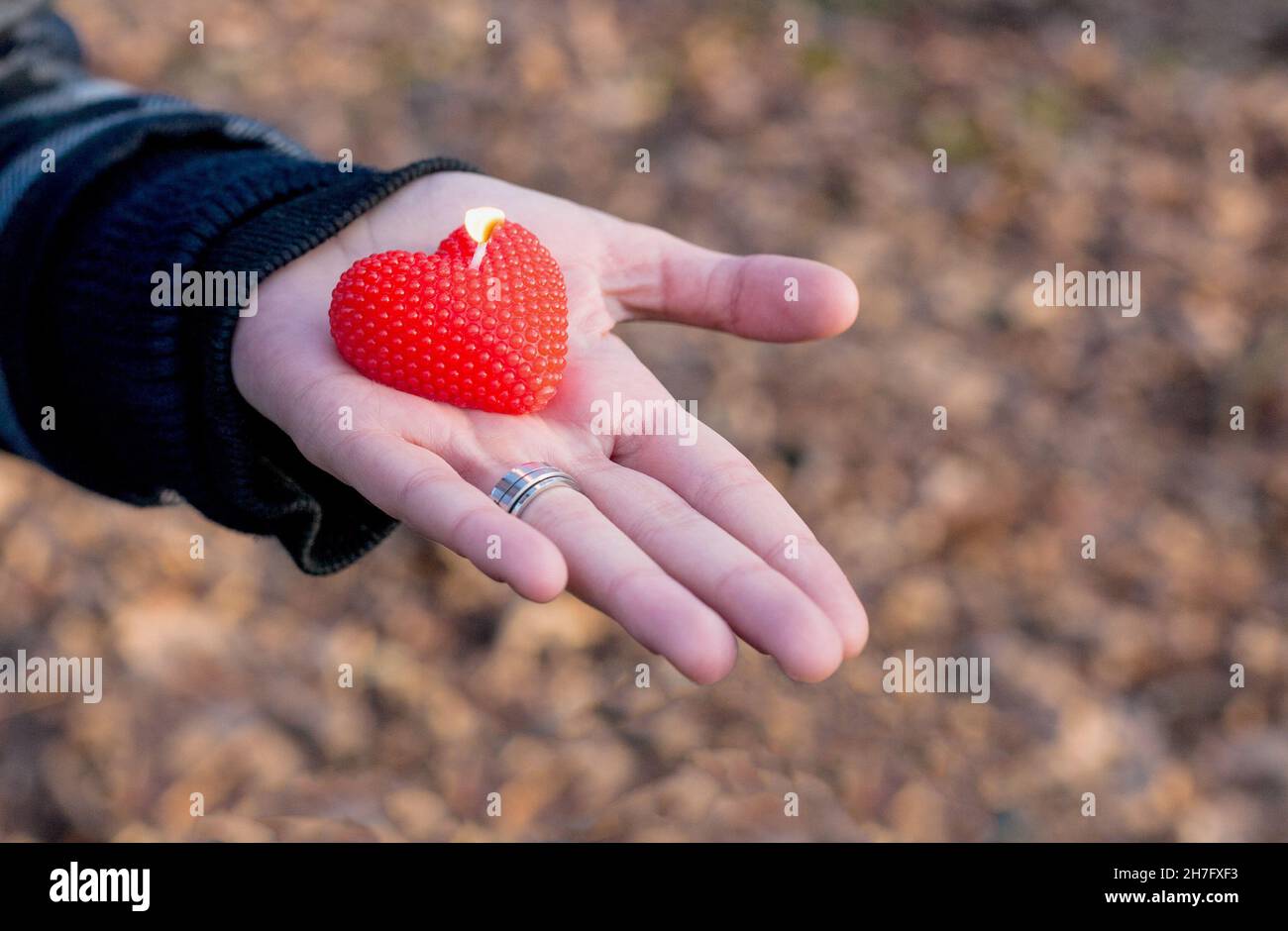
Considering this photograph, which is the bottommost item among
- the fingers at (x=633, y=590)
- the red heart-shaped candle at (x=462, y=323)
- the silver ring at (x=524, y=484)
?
the fingers at (x=633, y=590)

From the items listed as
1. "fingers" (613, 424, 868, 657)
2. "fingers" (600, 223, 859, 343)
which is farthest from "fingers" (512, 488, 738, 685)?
"fingers" (600, 223, 859, 343)

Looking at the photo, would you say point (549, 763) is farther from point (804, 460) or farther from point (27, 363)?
point (27, 363)

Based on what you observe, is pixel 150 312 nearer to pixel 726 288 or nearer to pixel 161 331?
pixel 161 331

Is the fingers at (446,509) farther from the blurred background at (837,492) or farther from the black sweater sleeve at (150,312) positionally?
the blurred background at (837,492)

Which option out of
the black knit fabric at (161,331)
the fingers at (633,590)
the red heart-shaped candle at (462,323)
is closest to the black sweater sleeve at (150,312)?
the black knit fabric at (161,331)

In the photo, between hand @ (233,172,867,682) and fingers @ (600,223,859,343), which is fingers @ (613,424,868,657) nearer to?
hand @ (233,172,867,682)

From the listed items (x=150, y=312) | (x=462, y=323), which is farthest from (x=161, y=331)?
(x=462, y=323)

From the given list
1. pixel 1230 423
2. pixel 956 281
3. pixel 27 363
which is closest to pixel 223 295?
pixel 27 363
